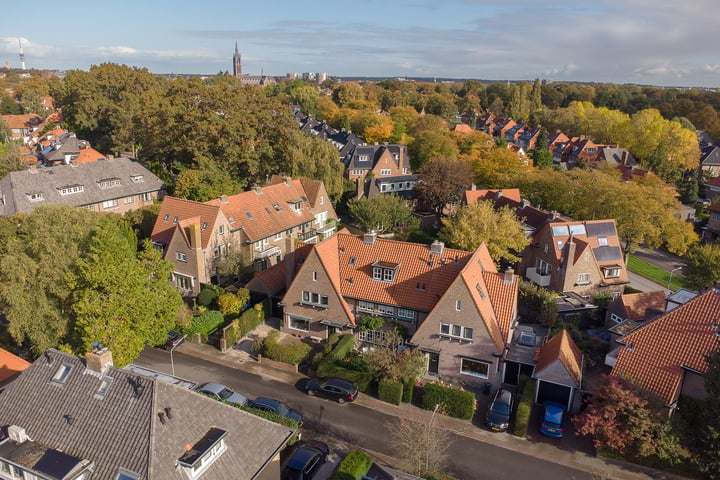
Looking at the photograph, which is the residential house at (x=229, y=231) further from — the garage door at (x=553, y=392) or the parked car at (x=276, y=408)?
the garage door at (x=553, y=392)

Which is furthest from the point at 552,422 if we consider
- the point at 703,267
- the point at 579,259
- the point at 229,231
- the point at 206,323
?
the point at 229,231

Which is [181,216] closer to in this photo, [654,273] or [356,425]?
[356,425]

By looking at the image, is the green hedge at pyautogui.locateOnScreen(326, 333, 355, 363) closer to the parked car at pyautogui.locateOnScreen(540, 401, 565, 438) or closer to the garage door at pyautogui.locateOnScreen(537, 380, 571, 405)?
the garage door at pyautogui.locateOnScreen(537, 380, 571, 405)

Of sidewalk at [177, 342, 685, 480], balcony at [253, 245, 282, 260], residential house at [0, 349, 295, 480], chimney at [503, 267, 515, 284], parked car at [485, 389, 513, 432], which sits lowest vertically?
sidewalk at [177, 342, 685, 480]

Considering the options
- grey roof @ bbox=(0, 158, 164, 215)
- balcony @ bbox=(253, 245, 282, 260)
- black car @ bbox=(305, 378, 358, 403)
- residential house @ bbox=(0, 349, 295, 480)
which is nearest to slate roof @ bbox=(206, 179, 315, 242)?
balcony @ bbox=(253, 245, 282, 260)

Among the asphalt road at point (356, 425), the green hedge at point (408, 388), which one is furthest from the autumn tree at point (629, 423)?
the green hedge at point (408, 388)

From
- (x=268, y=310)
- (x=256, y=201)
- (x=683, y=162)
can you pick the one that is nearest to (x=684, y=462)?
(x=268, y=310)

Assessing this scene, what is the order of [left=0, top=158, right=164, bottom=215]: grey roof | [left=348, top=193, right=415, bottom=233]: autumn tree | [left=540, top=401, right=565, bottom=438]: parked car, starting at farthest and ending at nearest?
[left=348, top=193, right=415, bottom=233]: autumn tree < [left=0, top=158, right=164, bottom=215]: grey roof < [left=540, top=401, right=565, bottom=438]: parked car
